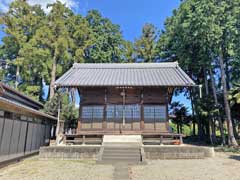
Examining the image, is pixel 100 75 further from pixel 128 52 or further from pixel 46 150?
pixel 128 52

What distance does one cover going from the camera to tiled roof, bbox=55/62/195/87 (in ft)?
45.2

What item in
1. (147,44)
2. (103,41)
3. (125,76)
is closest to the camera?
(125,76)

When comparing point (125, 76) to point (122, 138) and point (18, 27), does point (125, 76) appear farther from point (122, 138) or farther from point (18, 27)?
point (18, 27)

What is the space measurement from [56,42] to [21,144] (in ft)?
47.5

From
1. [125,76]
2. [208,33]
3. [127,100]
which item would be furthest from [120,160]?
[208,33]

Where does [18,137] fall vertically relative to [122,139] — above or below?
above

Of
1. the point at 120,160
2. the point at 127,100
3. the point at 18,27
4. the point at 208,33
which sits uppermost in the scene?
the point at 18,27

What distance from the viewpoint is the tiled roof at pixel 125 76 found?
1379cm

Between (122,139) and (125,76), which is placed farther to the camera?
(125,76)

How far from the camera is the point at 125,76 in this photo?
52.2ft

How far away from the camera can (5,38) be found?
2195 centimetres

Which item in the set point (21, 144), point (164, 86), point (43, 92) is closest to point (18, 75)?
point (43, 92)

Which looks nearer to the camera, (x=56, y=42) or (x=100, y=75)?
(x=100, y=75)

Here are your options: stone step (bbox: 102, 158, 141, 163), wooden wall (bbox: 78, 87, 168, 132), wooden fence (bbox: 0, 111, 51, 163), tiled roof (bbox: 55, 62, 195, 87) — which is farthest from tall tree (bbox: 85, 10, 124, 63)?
stone step (bbox: 102, 158, 141, 163)
